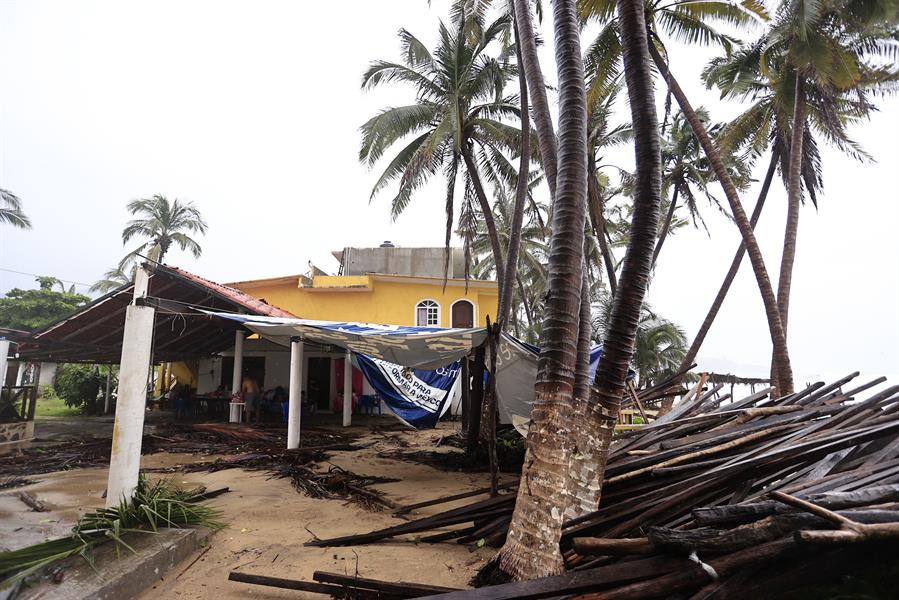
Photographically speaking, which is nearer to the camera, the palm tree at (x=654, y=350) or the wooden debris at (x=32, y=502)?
the wooden debris at (x=32, y=502)

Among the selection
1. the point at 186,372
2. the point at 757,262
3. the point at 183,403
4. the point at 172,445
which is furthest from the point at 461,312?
the point at 186,372

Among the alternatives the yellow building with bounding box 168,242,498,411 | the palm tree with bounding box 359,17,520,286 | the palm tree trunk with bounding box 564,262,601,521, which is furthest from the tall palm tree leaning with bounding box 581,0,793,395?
the yellow building with bounding box 168,242,498,411

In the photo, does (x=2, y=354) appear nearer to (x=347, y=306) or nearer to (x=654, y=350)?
(x=347, y=306)

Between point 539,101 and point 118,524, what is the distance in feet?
19.1

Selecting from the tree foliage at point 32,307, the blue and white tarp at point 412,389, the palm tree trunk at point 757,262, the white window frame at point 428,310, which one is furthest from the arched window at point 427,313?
the tree foliage at point 32,307

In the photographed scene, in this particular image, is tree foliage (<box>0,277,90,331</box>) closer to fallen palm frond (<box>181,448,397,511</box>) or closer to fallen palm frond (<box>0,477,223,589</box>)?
fallen palm frond (<box>181,448,397,511</box>)

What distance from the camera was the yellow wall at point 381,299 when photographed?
19047 millimetres

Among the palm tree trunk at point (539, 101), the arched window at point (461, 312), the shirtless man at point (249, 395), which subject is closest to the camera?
the palm tree trunk at point (539, 101)

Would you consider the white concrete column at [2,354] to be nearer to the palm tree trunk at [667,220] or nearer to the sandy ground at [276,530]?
the sandy ground at [276,530]

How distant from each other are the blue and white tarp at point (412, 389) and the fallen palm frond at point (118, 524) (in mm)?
3947

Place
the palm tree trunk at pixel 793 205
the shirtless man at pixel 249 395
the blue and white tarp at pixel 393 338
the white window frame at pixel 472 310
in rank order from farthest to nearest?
the white window frame at pixel 472 310, the shirtless man at pixel 249 395, the palm tree trunk at pixel 793 205, the blue and white tarp at pixel 393 338

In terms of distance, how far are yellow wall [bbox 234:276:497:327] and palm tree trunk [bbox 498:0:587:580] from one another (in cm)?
1508

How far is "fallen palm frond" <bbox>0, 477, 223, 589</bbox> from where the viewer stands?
11.3 feet

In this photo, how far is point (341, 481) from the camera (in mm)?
6754
